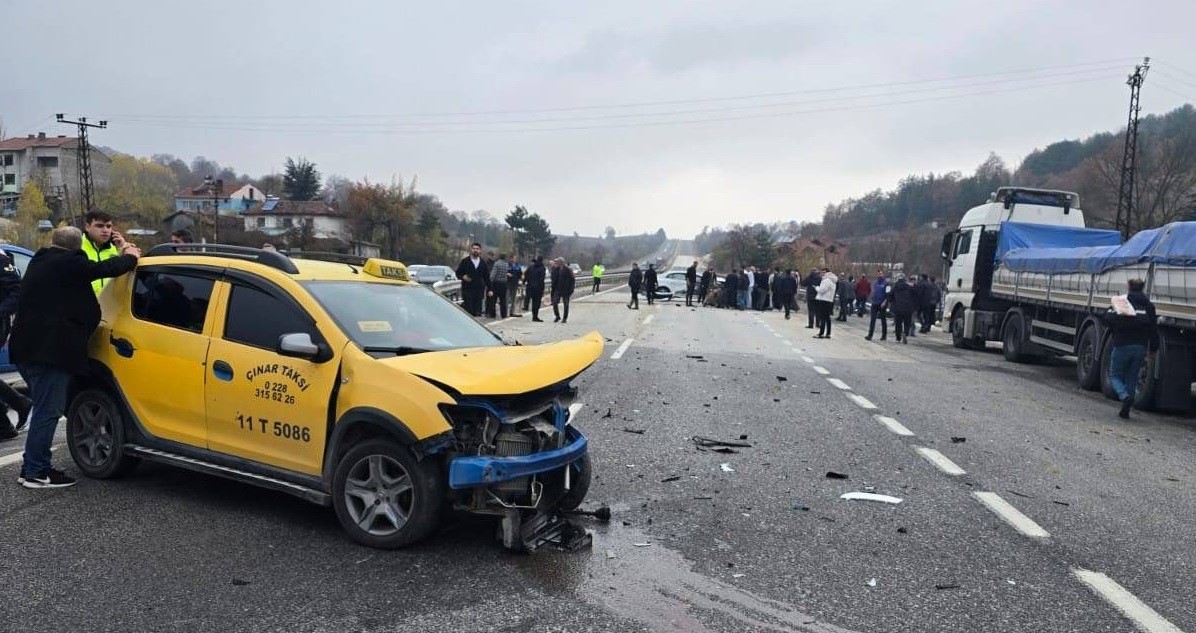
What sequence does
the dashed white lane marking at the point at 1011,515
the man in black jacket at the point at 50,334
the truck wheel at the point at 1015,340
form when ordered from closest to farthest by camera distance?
1. the dashed white lane marking at the point at 1011,515
2. the man in black jacket at the point at 50,334
3. the truck wheel at the point at 1015,340

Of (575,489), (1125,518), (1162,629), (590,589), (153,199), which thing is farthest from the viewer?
(153,199)

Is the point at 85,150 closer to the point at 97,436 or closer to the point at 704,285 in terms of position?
the point at 704,285

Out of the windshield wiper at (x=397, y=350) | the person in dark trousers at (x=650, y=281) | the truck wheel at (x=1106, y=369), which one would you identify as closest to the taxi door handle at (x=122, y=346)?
the windshield wiper at (x=397, y=350)

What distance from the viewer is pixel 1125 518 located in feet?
19.1

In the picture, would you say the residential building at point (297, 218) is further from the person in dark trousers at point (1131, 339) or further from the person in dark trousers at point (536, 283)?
the person in dark trousers at point (1131, 339)

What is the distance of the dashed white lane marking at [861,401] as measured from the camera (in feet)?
34.0

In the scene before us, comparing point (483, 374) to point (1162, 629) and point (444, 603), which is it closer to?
point (444, 603)

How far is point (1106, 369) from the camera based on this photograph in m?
13.0

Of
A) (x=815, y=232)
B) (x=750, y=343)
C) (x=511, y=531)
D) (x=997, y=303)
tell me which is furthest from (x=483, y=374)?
(x=815, y=232)

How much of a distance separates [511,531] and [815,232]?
383 ft

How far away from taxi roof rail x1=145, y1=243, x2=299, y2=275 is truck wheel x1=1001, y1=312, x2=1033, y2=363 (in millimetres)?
16414

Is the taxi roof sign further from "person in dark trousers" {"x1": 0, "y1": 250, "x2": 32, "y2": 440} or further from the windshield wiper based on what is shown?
"person in dark trousers" {"x1": 0, "y1": 250, "x2": 32, "y2": 440}

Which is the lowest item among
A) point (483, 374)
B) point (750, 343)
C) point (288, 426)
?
point (750, 343)

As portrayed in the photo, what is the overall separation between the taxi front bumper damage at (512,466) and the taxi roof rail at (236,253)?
5.62 ft
